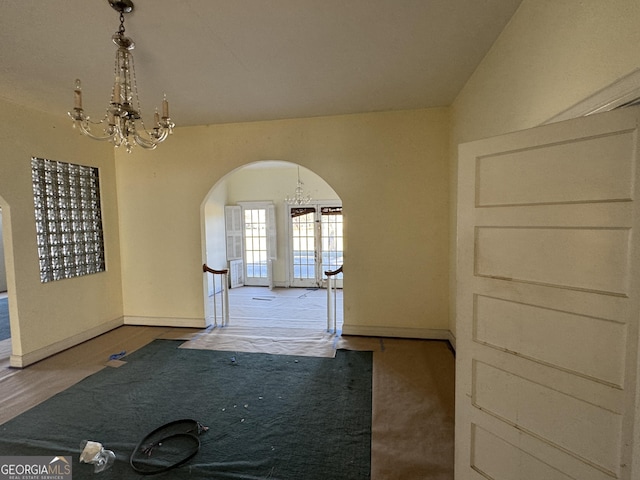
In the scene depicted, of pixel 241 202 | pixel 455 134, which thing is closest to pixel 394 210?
pixel 455 134

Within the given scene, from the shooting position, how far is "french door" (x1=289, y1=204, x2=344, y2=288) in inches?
276

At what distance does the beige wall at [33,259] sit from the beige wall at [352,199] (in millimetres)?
671

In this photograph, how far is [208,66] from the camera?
2426 mm

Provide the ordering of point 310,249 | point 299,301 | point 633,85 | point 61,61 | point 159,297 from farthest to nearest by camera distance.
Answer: point 310,249
point 299,301
point 159,297
point 61,61
point 633,85

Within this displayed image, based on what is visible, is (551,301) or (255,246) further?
(255,246)

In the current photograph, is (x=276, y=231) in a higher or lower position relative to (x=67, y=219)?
lower

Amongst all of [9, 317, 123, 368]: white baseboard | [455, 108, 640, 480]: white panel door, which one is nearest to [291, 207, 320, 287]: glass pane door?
[9, 317, 123, 368]: white baseboard

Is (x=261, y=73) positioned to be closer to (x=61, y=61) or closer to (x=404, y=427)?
(x=61, y=61)

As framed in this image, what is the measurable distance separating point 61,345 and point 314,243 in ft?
15.8

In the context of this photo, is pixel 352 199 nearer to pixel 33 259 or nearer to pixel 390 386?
pixel 390 386

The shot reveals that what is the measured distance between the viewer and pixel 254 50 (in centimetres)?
221

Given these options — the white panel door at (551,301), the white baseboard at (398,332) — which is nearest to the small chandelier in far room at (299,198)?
the white baseboard at (398,332)

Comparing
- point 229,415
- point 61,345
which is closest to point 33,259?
point 61,345

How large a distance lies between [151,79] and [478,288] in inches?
121
